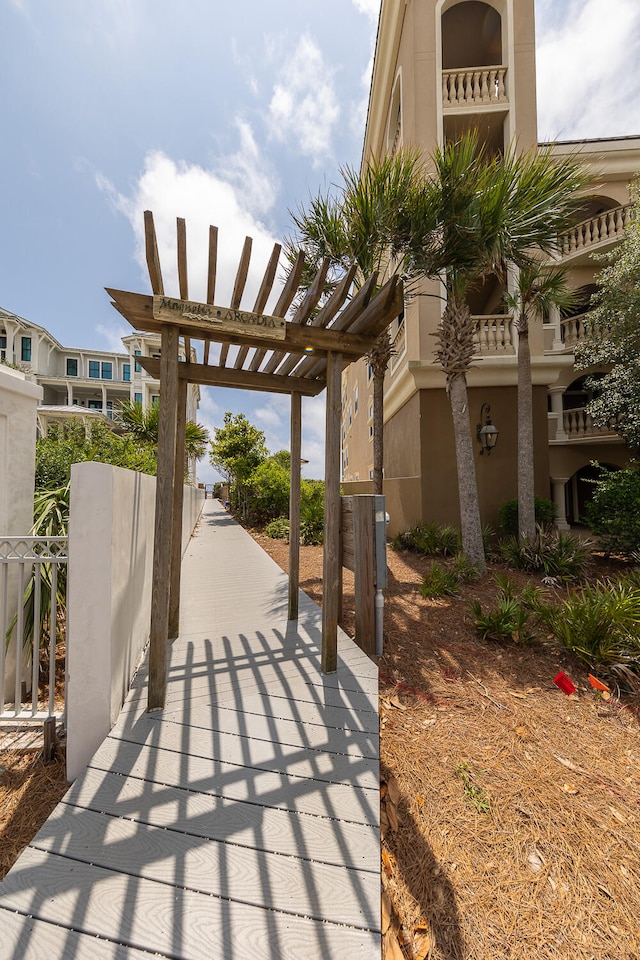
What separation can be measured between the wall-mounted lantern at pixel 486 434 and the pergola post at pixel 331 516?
6883 millimetres

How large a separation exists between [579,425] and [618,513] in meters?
5.36

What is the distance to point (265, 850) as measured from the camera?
1.53m

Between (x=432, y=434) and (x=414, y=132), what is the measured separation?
776cm

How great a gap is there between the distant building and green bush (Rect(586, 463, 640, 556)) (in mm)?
27333

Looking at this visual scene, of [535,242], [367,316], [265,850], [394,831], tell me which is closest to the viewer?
[265,850]

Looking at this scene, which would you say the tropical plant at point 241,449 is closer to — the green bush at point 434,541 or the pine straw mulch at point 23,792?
the green bush at point 434,541

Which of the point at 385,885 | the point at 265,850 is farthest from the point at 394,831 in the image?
the point at 265,850

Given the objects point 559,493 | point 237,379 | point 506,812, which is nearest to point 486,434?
point 559,493

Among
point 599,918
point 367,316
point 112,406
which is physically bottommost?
point 599,918

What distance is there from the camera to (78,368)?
32.7 meters

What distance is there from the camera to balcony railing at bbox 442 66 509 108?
923cm

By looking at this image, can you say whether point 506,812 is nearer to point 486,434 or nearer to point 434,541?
point 434,541

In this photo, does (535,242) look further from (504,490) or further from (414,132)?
(414,132)

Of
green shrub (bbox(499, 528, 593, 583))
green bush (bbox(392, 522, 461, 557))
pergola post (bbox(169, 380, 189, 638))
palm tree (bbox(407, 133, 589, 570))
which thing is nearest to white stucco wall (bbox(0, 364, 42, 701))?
pergola post (bbox(169, 380, 189, 638))
